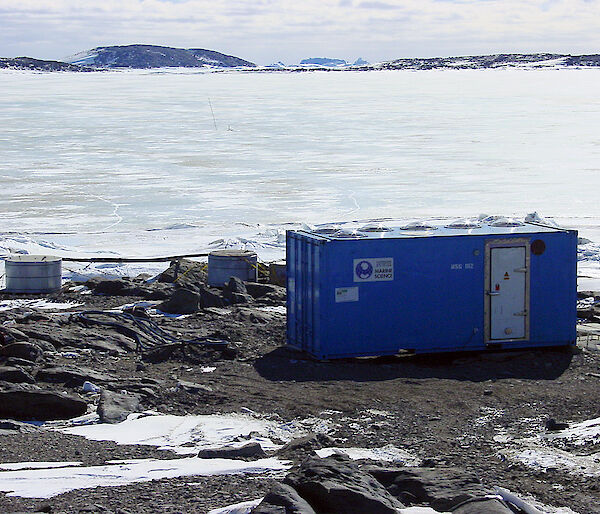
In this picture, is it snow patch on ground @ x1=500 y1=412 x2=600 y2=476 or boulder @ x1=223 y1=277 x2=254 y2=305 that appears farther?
boulder @ x1=223 y1=277 x2=254 y2=305

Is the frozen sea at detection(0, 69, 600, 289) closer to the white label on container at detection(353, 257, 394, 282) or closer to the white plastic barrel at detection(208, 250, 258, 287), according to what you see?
the white plastic barrel at detection(208, 250, 258, 287)

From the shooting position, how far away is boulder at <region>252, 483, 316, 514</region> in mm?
5742

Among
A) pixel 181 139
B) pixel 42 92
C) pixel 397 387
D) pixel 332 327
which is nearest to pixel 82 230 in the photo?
pixel 332 327

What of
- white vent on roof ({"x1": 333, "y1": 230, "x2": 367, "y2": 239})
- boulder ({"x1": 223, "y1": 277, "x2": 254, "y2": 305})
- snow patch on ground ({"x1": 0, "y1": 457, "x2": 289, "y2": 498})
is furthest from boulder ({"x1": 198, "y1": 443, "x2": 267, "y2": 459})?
boulder ({"x1": 223, "y1": 277, "x2": 254, "y2": 305})

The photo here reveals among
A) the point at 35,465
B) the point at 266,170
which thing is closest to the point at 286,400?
the point at 35,465

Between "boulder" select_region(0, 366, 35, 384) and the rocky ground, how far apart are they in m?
0.01

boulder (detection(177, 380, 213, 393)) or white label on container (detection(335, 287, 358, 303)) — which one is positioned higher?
white label on container (detection(335, 287, 358, 303))

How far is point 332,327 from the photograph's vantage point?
482 inches

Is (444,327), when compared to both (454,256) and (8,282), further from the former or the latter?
(8,282)

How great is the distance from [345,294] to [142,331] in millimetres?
2754

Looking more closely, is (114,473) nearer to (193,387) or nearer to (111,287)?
(193,387)

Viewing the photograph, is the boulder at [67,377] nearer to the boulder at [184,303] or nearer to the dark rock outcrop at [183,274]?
the boulder at [184,303]

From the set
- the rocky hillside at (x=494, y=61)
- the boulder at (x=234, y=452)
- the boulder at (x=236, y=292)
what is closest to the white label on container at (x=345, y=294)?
the boulder at (x=236, y=292)

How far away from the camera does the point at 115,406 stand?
31.8 feet
